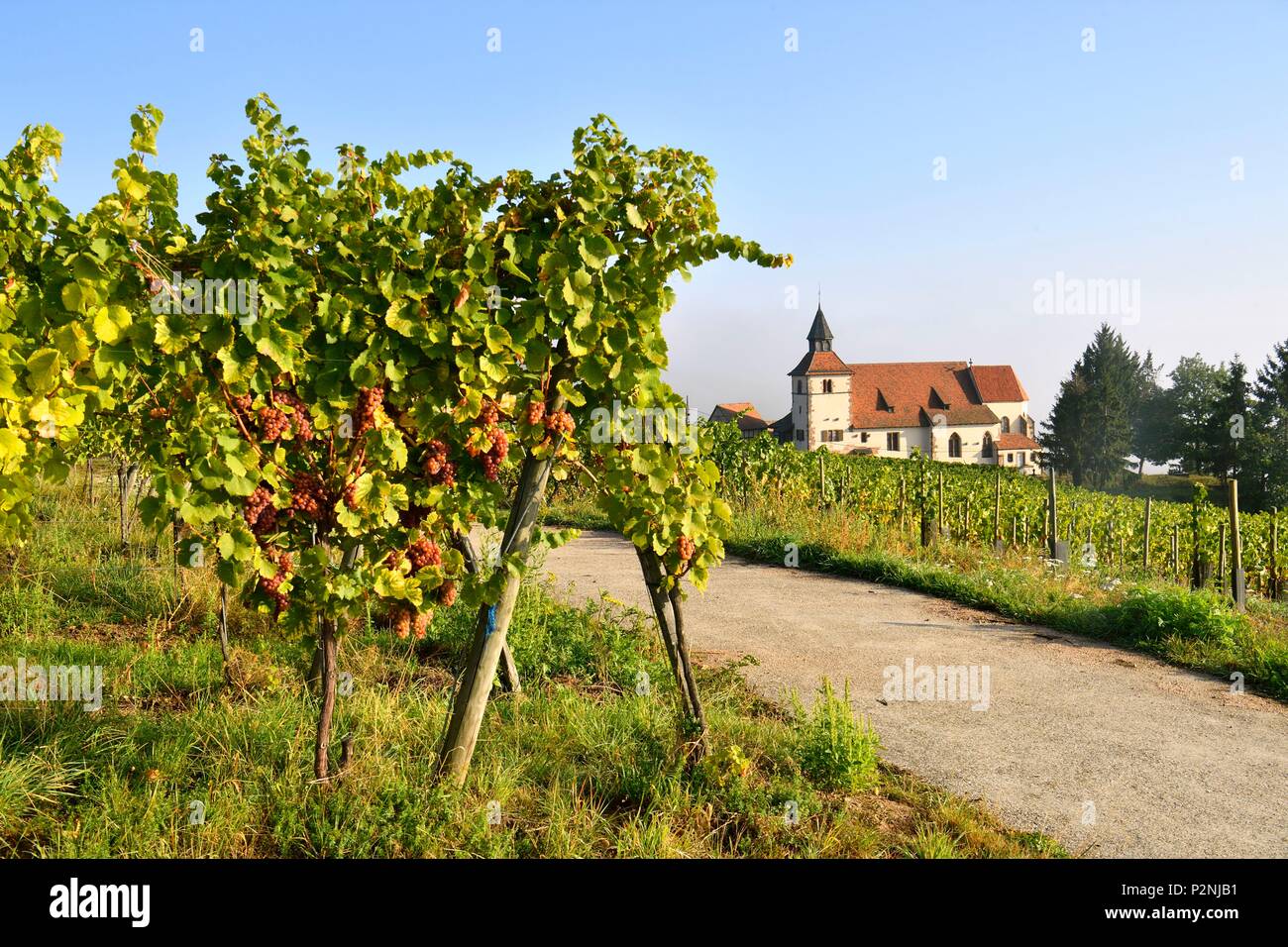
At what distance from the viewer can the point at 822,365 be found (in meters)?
77.2

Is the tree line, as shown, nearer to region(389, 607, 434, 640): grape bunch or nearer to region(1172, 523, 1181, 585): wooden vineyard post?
region(1172, 523, 1181, 585): wooden vineyard post

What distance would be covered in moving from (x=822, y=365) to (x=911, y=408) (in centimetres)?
795

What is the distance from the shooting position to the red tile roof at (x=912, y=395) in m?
76.3

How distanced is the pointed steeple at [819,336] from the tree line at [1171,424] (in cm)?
1852

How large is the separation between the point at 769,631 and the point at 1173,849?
4490mm

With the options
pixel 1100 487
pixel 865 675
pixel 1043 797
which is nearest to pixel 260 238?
pixel 1043 797

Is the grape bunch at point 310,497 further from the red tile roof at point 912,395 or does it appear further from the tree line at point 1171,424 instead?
the red tile roof at point 912,395

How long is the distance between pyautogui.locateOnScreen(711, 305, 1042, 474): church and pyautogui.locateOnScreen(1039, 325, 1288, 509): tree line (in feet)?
17.0

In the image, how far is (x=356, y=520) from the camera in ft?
13.0

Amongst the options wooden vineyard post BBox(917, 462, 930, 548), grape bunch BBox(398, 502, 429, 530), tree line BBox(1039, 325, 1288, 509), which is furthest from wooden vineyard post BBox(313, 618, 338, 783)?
tree line BBox(1039, 325, 1288, 509)

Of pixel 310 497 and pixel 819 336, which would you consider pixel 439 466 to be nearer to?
pixel 310 497

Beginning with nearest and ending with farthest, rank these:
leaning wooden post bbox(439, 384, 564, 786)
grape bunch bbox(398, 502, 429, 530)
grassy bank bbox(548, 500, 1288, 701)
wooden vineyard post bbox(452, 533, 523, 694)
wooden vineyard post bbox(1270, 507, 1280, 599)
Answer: grape bunch bbox(398, 502, 429, 530), leaning wooden post bbox(439, 384, 564, 786), wooden vineyard post bbox(452, 533, 523, 694), grassy bank bbox(548, 500, 1288, 701), wooden vineyard post bbox(1270, 507, 1280, 599)

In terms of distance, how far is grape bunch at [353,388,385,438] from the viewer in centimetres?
398

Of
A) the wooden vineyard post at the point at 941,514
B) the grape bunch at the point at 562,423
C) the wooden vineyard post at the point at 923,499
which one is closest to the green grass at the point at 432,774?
the grape bunch at the point at 562,423
